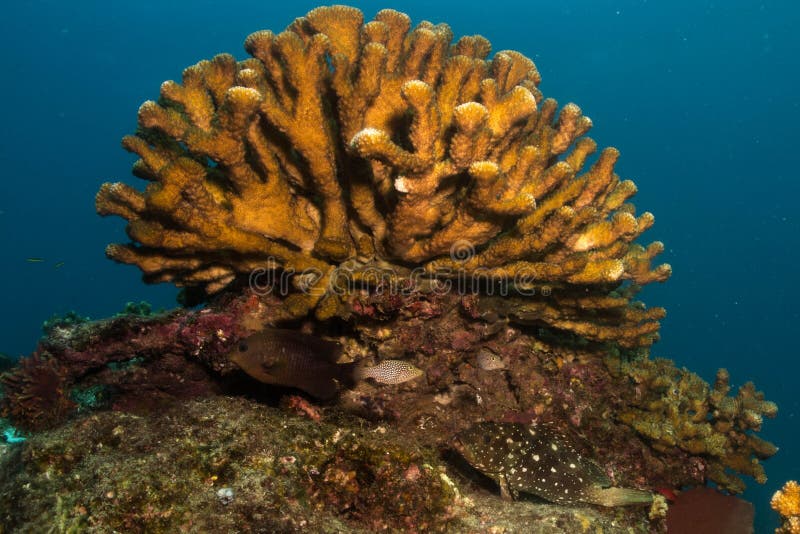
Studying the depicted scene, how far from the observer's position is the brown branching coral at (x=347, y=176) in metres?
2.83

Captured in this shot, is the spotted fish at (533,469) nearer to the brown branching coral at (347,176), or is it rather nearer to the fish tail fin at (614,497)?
the fish tail fin at (614,497)

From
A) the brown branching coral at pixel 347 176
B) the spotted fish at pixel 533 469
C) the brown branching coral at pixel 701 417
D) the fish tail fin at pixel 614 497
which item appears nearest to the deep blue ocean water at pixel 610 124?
the brown branching coral at pixel 701 417

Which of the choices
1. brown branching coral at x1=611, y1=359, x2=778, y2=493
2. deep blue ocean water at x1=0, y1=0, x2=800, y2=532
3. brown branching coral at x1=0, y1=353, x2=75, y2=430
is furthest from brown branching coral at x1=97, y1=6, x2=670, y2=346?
deep blue ocean water at x1=0, y1=0, x2=800, y2=532

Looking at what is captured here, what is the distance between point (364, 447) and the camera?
2.62 meters

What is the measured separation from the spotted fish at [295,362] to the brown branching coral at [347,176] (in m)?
0.48

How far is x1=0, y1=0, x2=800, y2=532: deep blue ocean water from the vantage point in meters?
65.9

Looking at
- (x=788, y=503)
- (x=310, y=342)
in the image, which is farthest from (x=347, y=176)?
(x=788, y=503)

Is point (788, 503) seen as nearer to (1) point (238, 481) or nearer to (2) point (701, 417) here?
(2) point (701, 417)

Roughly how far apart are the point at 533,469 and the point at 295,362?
6.35 ft

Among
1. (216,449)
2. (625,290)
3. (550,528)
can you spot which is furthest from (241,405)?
(625,290)

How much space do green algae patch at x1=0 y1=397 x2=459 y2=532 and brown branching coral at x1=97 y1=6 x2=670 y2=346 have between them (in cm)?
99

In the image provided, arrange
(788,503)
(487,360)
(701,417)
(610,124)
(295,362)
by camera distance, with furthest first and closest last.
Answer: (610,124)
(701,417)
(487,360)
(788,503)
(295,362)

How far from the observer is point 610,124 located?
94000 mm

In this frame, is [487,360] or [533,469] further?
[487,360]
